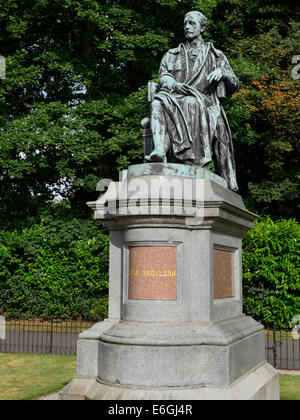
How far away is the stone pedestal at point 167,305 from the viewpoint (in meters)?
5.68

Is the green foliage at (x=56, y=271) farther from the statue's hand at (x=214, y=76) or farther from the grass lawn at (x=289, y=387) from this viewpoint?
the statue's hand at (x=214, y=76)

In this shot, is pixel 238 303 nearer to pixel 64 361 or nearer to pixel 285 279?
pixel 64 361

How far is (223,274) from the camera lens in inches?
272

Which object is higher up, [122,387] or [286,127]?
[286,127]

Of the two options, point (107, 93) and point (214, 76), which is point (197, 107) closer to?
point (214, 76)

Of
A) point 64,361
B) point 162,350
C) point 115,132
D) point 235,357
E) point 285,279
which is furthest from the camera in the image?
point 115,132

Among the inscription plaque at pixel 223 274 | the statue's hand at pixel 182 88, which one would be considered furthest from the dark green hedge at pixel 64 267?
the statue's hand at pixel 182 88

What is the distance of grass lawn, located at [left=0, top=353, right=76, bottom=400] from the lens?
815 centimetres

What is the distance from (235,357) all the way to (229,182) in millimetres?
2762

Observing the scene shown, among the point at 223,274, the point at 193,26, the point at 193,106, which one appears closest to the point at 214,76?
the point at 193,106

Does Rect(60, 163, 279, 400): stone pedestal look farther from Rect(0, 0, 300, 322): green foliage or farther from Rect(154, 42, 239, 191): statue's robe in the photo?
Rect(0, 0, 300, 322): green foliage

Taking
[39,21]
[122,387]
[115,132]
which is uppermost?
[39,21]

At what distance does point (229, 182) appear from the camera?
7750 mm

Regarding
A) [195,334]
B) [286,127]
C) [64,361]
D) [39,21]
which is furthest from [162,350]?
[39,21]
